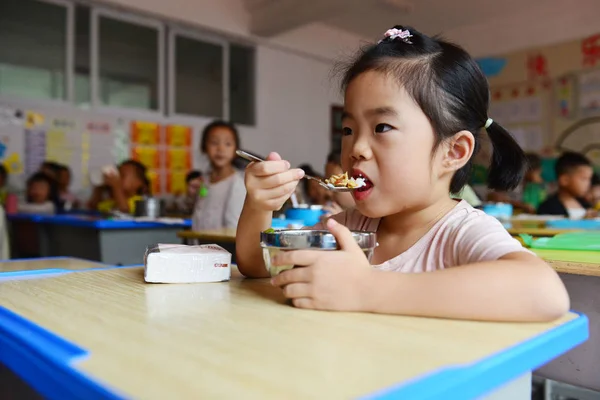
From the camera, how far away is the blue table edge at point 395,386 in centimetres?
39

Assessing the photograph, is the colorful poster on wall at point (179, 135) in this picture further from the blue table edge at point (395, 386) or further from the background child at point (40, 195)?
the blue table edge at point (395, 386)

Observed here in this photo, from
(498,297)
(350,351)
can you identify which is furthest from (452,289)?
(350,351)

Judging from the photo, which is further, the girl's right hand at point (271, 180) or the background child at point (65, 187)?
the background child at point (65, 187)

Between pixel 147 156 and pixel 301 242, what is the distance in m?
5.11

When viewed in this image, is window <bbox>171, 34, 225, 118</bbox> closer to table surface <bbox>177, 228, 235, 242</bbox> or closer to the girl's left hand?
table surface <bbox>177, 228, 235, 242</bbox>

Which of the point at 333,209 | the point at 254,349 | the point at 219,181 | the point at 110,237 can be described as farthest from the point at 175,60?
the point at 254,349

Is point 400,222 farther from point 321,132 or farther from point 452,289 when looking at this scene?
point 321,132

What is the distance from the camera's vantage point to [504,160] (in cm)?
104

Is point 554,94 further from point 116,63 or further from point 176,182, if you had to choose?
point 116,63

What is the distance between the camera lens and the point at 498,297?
0.58m

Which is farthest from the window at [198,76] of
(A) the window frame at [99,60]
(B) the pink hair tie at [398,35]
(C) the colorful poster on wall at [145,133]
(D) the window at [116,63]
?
(B) the pink hair tie at [398,35]

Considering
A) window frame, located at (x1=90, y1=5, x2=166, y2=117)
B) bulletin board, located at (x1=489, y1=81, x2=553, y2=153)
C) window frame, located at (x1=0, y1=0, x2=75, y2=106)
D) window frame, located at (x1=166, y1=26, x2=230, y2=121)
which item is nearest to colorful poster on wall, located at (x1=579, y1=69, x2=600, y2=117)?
bulletin board, located at (x1=489, y1=81, x2=553, y2=153)

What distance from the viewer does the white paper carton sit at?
82 centimetres

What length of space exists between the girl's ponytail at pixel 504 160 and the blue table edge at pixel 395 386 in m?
0.48
